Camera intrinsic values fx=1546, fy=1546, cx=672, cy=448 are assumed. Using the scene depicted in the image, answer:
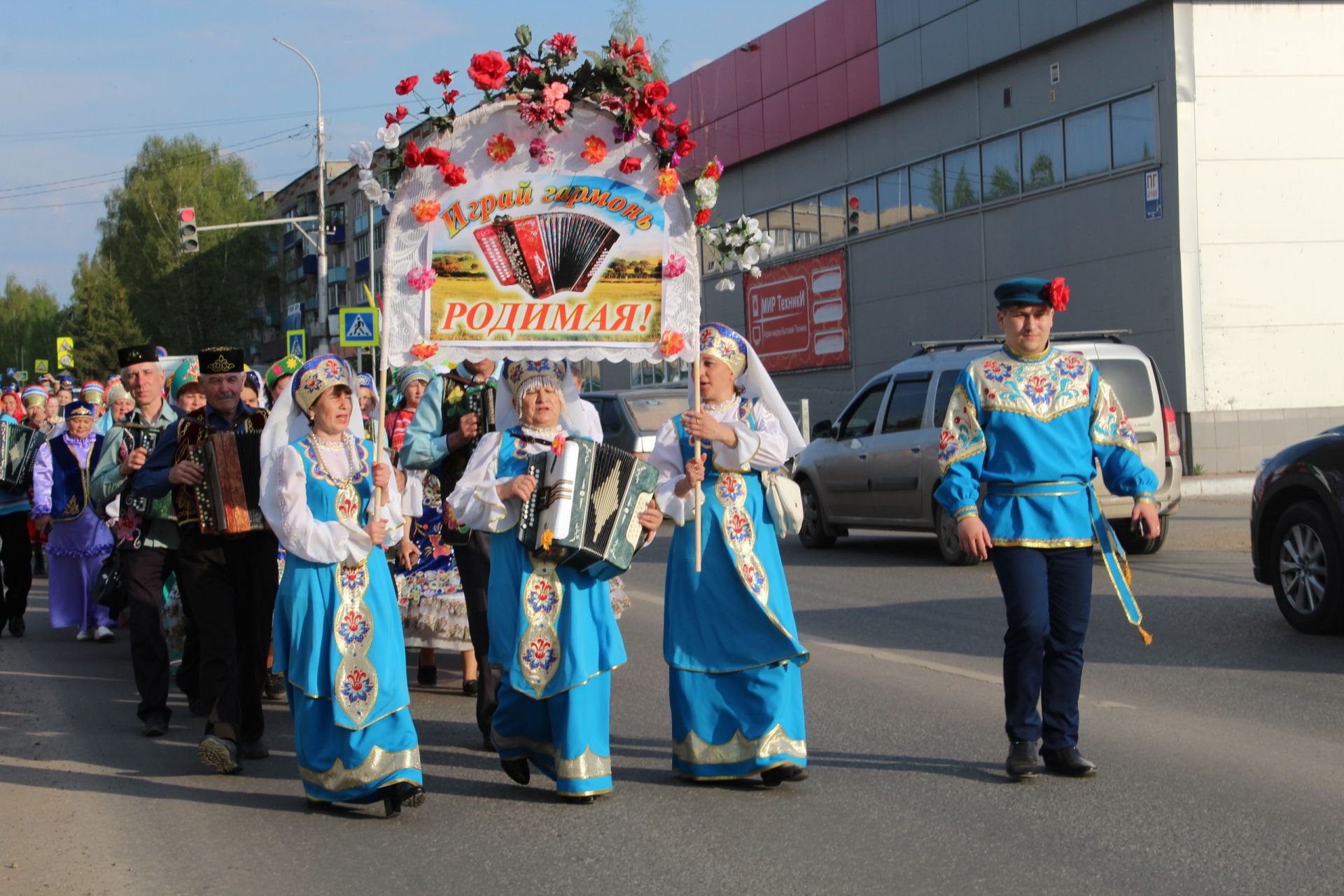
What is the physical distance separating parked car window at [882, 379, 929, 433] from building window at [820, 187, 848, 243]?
60.0ft

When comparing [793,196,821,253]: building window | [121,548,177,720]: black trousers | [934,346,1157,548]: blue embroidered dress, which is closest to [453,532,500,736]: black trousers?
[121,548,177,720]: black trousers

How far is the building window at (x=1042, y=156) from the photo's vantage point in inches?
1016

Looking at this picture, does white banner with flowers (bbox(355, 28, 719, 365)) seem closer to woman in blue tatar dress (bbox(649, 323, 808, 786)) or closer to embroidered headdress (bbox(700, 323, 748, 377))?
embroidered headdress (bbox(700, 323, 748, 377))

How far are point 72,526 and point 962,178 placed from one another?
19857 millimetres

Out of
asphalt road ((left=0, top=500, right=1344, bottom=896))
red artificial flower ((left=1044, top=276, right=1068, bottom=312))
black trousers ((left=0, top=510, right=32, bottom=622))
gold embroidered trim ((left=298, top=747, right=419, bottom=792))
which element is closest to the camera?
asphalt road ((left=0, top=500, right=1344, bottom=896))

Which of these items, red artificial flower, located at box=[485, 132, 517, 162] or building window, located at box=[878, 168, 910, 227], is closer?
red artificial flower, located at box=[485, 132, 517, 162]

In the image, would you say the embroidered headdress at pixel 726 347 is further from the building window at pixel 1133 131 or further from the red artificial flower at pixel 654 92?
the building window at pixel 1133 131

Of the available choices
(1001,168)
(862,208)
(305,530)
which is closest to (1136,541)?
(305,530)

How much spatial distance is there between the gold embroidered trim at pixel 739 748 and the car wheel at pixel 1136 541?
8624mm

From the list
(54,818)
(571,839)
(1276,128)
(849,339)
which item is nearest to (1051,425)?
(571,839)

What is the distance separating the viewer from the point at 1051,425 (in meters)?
6.14

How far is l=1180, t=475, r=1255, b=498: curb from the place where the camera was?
68.9 feet

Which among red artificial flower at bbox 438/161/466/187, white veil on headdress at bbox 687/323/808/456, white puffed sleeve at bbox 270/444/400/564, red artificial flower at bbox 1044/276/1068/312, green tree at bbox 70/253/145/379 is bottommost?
white puffed sleeve at bbox 270/444/400/564

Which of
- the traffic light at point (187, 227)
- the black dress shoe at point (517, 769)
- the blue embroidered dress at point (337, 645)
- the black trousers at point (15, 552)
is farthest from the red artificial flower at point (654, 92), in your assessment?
the traffic light at point (187, 227)
